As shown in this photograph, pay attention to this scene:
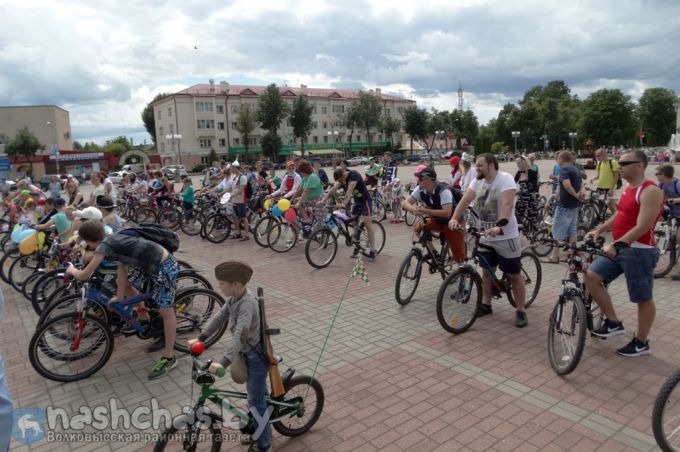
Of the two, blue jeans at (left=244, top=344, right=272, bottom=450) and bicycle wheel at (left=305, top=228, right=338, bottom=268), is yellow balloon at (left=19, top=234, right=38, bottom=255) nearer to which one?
bicycle wheel at (left=305, top=228, right=338, bottom=268)

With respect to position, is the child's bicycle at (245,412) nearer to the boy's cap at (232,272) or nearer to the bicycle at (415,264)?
the boy's cap at (232,272)

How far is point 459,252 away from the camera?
6379 millimetres

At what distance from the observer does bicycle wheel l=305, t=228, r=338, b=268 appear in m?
8.79

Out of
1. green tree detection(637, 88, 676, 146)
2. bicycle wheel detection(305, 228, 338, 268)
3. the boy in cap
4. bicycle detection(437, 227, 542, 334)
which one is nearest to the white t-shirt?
bicycle detection(437, 227, 542, 334)

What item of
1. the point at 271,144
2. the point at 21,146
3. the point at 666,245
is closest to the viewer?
the point at 666,245

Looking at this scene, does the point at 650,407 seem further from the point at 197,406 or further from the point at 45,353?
the point at 45,353

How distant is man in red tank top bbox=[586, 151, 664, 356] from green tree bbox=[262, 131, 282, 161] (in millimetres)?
65844

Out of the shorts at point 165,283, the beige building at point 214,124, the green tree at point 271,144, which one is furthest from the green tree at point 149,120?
the shorts at point 165,283

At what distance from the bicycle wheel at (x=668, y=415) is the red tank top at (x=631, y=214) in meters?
1.55

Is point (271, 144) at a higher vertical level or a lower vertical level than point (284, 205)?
higher

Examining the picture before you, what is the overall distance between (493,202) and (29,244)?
662 cm

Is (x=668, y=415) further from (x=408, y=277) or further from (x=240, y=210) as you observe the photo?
(x=240, y=210)

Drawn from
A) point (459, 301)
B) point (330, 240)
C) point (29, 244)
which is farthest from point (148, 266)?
point (330, 240)

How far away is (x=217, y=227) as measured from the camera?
1203cm
